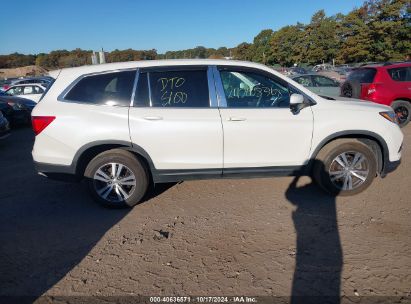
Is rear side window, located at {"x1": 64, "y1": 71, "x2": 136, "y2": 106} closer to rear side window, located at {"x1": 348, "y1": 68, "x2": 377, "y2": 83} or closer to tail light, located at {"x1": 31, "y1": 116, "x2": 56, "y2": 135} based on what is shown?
tail light, located at {"x1": 31, "y1": 116, "x2": 56, "y2": 135}

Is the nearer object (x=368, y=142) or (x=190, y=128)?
(x=190, y=128)

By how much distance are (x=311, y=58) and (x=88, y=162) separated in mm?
65096

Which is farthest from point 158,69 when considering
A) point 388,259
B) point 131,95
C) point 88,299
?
point 388,259

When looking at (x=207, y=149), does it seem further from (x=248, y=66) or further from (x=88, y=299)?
(x=88, y=299)

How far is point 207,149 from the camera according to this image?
12.8 ft

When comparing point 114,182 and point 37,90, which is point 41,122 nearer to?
point 114,182

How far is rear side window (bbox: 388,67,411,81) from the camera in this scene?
834cm

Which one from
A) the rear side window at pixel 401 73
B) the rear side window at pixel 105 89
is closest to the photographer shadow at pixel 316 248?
the rear side window at pixel 105 89

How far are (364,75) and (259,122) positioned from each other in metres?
6.24

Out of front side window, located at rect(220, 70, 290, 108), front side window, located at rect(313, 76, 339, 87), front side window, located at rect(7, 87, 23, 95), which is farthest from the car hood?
front side window, located at rect(7, 87, 23, 95)

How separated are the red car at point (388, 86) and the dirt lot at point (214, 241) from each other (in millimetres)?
4269

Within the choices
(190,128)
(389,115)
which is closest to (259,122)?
(190,128)

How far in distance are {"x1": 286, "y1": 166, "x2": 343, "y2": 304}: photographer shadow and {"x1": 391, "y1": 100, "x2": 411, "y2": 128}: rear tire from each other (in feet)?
18.4

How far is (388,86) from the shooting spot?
8242mm
